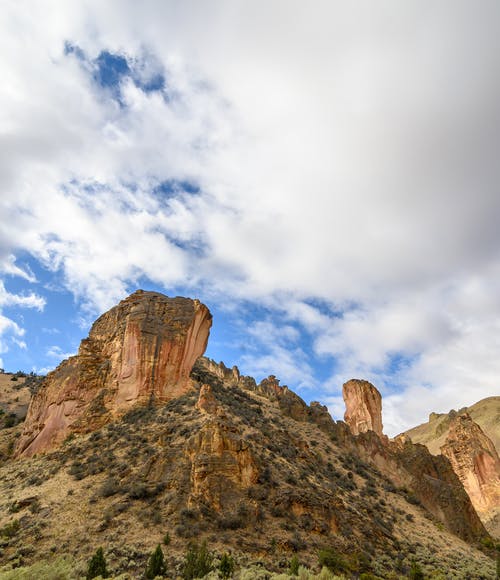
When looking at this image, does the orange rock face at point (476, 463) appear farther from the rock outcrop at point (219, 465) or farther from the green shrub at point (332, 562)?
the rock outcrop at point (219, 465)

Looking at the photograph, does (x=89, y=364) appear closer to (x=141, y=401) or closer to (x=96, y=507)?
(x=141, y=401)

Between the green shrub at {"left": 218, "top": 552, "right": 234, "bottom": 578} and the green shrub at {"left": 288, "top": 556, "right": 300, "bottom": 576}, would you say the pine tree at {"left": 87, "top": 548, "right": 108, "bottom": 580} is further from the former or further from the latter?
the green shrub at {"left": 288, "top": 556, "right": 300, "bottom": 576}

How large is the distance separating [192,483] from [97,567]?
7260mm

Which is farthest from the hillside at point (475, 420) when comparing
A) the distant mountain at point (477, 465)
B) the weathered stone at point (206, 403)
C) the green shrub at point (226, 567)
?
the green shrub at point (226, 567)

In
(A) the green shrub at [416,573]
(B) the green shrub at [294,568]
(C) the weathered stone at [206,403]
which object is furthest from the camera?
(C) the weathered stone at [206,403]

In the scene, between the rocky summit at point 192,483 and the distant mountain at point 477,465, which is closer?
the rocky summit at point 192,483

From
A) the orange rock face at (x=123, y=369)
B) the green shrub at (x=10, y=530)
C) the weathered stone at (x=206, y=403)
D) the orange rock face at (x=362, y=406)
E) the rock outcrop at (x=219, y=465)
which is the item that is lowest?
the green shrub at (x=10, y=530)

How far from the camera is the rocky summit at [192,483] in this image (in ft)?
59.4

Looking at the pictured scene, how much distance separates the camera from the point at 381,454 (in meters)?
44.0

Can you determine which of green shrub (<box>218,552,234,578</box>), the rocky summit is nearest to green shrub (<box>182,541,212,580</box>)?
the rocky summit

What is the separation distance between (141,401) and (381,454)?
91.7 ft

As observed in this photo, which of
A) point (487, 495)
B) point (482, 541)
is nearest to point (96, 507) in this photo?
point (482, 541)

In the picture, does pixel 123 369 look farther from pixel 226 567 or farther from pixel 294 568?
pixel 294 568

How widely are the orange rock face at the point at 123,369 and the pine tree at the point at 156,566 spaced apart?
63.9 ft
